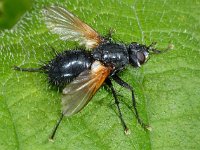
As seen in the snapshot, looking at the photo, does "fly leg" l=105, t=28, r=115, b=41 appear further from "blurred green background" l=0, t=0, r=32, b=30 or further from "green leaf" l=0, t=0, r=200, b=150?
"blurred green background" l=0, t=0, r=32, b=30

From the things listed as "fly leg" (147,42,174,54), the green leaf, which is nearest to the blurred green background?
the green leaf

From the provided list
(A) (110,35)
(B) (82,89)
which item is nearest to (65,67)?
(B) (82,89)

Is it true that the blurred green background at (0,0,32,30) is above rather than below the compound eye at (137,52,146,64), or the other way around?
above

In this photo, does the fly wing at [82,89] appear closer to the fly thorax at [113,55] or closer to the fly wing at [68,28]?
the fly thorax at [113,55]

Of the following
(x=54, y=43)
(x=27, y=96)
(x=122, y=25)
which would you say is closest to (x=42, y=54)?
(x=54, y=43)

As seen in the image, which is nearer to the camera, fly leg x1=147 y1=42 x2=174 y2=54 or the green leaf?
the green leaf

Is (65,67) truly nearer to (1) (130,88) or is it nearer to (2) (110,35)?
(1) (130,88)

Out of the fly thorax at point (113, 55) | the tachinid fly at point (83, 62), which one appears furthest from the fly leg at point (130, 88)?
the fly thorax at point (113, 55)
